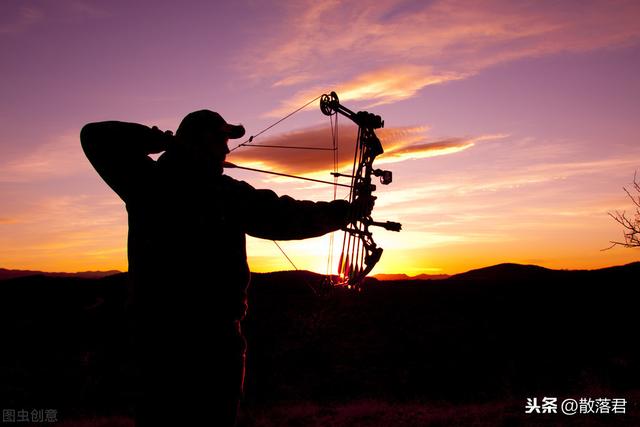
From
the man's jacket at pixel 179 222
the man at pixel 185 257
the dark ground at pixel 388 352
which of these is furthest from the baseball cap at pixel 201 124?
the dark ground at pixel 388 352

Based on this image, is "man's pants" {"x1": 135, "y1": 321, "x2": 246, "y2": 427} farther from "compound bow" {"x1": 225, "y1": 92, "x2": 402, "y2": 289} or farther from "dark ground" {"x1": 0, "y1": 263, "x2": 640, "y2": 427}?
"dark ground" {"x1": 0, "y1": 263, "x2": 640, "y2": 427}

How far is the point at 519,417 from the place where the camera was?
13.8 m

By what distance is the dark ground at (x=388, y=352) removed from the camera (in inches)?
752

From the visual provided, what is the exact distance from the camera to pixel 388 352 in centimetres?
2595

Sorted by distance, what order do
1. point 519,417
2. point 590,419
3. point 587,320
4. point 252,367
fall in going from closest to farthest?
point 590,419
point 519,417
point 252,367
point 587,320

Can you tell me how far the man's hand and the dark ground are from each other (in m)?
13.3

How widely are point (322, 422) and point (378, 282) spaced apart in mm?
20365

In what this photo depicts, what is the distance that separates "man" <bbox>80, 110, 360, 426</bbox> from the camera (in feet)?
8.57

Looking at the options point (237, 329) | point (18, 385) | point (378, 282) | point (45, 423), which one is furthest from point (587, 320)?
point (237, 329)

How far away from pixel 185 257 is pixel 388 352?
24582 mm

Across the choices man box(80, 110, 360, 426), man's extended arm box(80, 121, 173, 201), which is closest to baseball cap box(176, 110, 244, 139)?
man box(80, 110, 360, 426)

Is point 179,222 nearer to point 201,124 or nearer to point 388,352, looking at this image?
point 201,124

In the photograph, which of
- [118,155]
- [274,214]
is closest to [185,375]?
[274,214]

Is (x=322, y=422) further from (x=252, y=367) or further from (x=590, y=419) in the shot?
(x=252, y=367)
